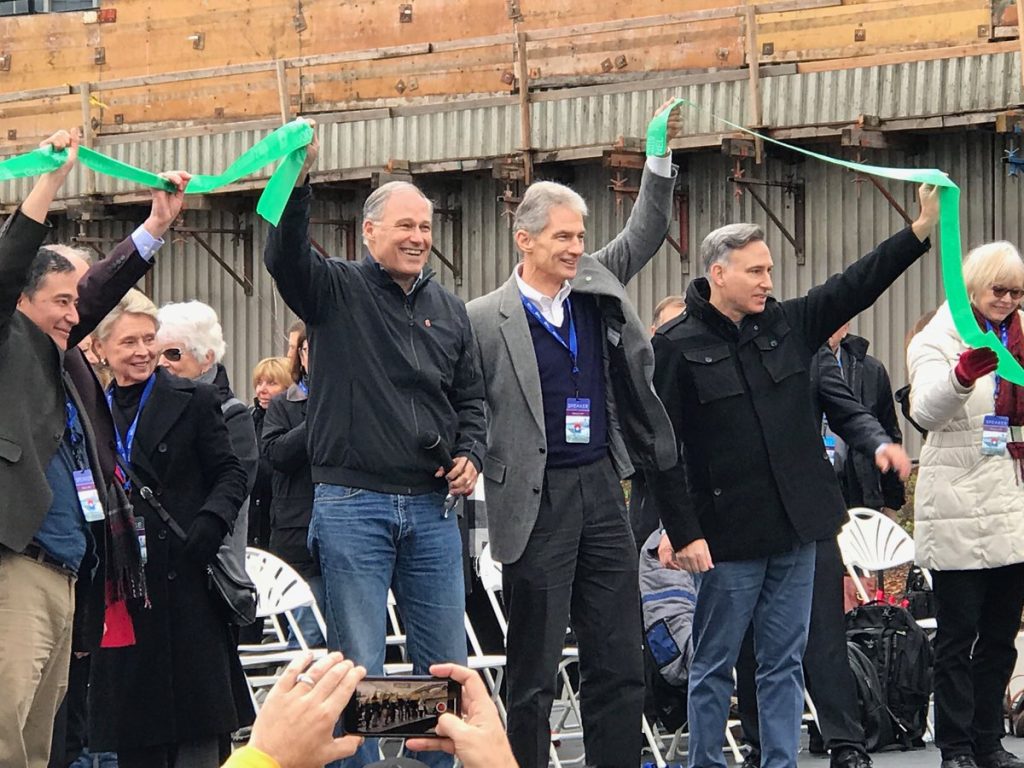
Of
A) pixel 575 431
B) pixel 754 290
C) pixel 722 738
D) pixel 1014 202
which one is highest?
pixel 1014 202

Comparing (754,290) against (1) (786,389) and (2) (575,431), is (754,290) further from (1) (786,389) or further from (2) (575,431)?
(2) (575,431)

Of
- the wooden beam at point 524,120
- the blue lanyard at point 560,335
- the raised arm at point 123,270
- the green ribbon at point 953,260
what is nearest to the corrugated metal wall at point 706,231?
the wooden beam at point 524,120

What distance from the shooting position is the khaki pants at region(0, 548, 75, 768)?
5.40 m

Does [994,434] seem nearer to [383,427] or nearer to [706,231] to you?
[383,427]

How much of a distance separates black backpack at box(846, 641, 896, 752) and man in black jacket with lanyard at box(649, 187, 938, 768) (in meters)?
1.43

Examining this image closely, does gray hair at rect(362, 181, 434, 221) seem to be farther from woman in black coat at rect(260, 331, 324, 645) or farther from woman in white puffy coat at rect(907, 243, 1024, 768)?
woman in black coat at rect(260, 331, 324, 645)

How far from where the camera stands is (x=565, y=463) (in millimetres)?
6562

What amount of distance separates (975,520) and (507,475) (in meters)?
2.04

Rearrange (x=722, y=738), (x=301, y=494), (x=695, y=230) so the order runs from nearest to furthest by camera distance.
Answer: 1. (x=722, y=738)
2. (x=301, y=494)
3. (x=695, y=230)

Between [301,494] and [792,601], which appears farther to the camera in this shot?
[301,494]

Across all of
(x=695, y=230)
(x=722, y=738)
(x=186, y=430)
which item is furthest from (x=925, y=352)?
(x=695, y=230)

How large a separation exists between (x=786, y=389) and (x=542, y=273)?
40.7 inches

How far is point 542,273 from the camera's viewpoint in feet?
22.1

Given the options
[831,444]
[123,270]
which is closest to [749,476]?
[123,270]
